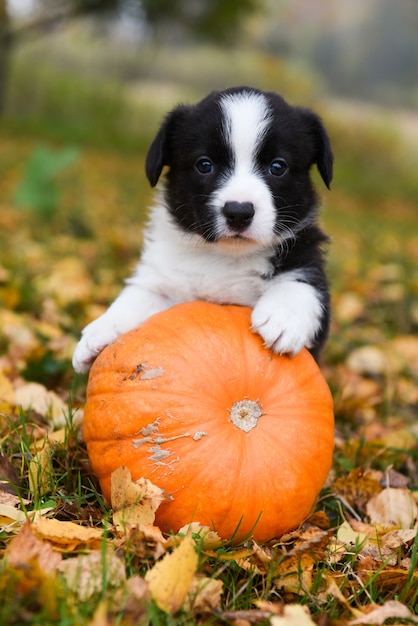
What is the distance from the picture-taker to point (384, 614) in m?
1.61

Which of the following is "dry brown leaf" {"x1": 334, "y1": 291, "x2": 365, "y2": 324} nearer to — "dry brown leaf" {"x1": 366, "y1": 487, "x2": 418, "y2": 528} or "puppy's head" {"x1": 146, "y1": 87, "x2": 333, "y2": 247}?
"puppy's head" {"x1": 146, "y1": 87, "x2": 333, "y2": 247}

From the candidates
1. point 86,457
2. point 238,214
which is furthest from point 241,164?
point 86,457

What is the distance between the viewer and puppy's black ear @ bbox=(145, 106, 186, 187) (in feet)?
8.51

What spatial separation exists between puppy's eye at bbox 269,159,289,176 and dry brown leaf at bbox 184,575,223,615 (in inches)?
57.2

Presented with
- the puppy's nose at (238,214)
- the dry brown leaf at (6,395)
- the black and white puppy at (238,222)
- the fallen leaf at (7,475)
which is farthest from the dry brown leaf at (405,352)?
A: the fallen leaf at (7,475)

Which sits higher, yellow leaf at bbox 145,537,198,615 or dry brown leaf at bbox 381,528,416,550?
yellow leaf at bbox 145,537,198,615

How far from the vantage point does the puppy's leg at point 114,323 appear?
7.99 ft

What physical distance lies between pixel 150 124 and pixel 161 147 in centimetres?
1896

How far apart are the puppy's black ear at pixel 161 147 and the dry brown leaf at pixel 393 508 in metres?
1.47

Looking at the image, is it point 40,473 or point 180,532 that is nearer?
point 180,532

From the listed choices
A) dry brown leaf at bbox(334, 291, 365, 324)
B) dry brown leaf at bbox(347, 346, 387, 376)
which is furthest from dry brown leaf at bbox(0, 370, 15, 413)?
dry brown leaf at bbox(334, 291, 365, 324)

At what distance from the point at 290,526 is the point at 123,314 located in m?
1.01

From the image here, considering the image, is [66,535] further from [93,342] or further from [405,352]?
[405,352]

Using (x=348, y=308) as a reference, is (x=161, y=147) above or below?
above
